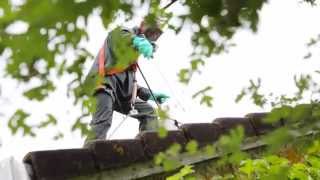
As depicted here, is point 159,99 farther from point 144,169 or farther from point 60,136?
point 60,136

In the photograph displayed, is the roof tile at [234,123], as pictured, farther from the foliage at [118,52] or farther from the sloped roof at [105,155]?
the foliage at [118,52]

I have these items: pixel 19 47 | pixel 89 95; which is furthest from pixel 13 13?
pixel 89 95

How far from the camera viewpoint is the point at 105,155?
271 centimetres

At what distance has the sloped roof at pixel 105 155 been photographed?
240cm

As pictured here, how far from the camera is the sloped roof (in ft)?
7.87

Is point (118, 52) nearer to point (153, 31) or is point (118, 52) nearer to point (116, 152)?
point (153, 31)

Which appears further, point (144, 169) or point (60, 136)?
point (144, 169)

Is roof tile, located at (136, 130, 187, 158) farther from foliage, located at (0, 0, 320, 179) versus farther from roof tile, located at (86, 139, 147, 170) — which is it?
foliage, located at (0, 0, 320, 179)

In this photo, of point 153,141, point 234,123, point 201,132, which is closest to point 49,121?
point 153,141

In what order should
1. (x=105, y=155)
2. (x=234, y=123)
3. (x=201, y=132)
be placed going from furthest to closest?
(x=234, y=123)
(x=201, y=132)
(x=105, y=155)

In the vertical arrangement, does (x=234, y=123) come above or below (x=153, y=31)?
below

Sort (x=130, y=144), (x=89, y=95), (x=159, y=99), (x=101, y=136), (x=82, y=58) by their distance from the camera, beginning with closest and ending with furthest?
(x=82, y=58), (x=89, y=95), (x=130, y=144), (x=101, y=136), (x=159, y=99)

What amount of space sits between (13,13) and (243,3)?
370mm

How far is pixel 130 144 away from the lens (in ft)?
9.34
